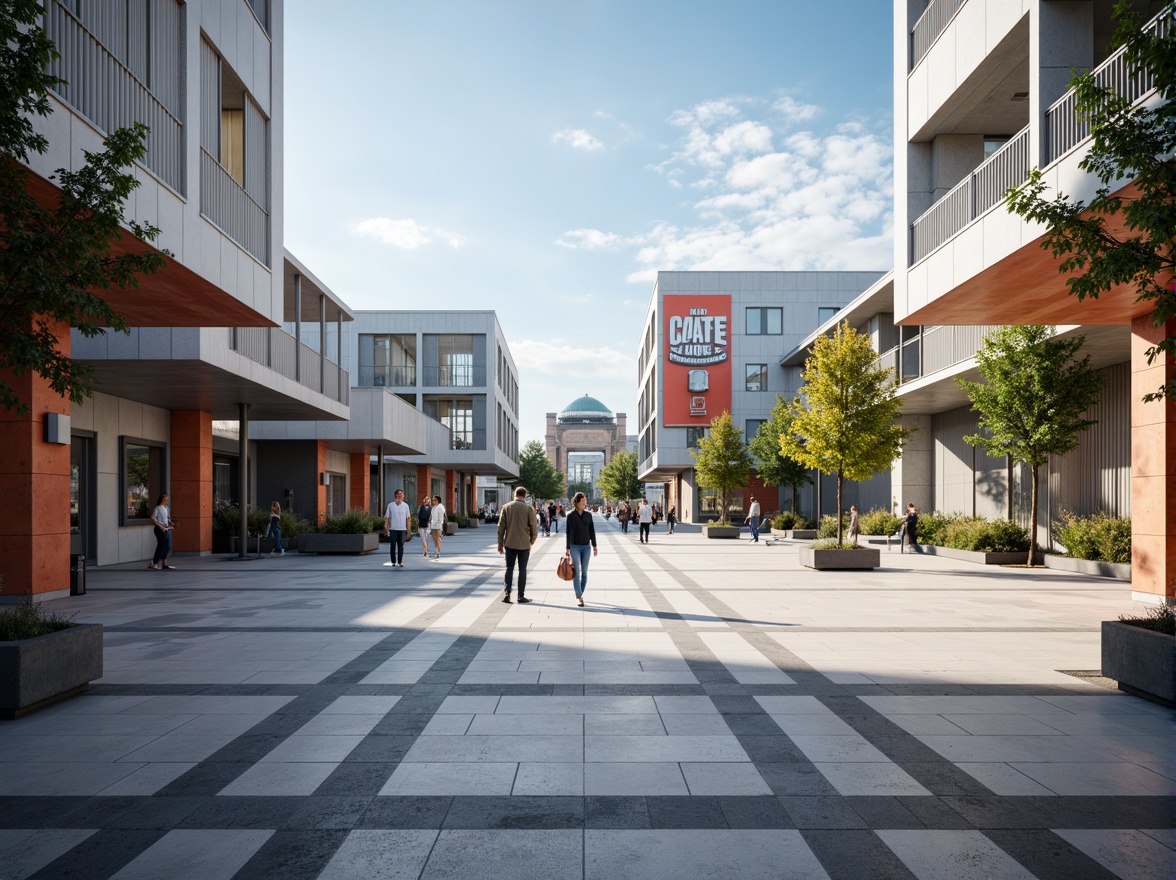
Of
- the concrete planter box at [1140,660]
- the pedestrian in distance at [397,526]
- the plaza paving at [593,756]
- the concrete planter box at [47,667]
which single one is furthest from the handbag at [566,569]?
the pedestrian in distance at [397,526]

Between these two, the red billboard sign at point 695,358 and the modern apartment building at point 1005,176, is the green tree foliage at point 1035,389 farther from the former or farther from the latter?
the red billboard sign at point 695,358

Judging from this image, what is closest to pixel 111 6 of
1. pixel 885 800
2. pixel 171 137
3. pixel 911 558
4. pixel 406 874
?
pixel 171 137

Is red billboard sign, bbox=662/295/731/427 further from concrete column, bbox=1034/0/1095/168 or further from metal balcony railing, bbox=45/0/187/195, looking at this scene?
metal balcony railing, bbox=45/0/187/195

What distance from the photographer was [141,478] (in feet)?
70.4

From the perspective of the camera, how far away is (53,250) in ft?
18.9

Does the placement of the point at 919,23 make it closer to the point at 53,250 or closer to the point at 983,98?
the point at 983,98

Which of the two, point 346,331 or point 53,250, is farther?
point 346,331

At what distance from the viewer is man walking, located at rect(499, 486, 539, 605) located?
12211mm

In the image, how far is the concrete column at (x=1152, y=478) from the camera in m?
11.9

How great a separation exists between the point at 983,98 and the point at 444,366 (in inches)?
1537

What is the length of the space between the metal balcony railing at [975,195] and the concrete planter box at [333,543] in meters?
→ 16.9

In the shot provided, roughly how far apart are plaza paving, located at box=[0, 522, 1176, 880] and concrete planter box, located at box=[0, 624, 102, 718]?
0.18 metres

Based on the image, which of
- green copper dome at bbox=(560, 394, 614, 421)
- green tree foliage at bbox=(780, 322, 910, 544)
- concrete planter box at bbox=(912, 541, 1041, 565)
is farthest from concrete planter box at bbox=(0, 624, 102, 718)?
green copper dome at bbox=(560, 394, 614, 421)

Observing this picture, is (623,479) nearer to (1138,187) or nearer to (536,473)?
(536,473)
